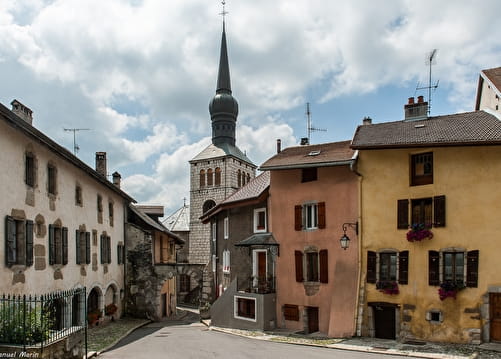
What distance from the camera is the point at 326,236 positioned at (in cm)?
2169

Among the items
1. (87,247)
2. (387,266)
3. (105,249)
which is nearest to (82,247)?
(87,247)

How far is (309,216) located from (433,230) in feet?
19.7

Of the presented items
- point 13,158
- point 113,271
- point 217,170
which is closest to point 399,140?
point 13,158

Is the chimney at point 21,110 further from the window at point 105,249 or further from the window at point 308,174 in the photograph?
the window at point 308,174

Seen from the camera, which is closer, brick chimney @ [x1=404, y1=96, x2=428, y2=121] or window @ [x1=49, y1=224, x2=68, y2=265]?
window @ [x1=49, y1=224, x2=68, y2=265]

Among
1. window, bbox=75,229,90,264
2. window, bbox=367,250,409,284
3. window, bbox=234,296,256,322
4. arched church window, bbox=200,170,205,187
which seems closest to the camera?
window, bbox=367,250,409,284

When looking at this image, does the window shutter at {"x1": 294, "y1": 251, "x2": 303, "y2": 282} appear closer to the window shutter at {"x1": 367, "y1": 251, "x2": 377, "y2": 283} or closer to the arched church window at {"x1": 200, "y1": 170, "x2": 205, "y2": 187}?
the window shutter at {"x1": 367, "y1": 251, "x2": 377, "y2": 283}

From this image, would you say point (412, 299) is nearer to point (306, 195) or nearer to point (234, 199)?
point (306, 195)

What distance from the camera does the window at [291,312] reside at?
73.9 feet

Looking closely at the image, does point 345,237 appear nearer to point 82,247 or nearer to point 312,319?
point 312,319

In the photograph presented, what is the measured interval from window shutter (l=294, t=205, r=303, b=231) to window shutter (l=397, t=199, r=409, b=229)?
4.93m

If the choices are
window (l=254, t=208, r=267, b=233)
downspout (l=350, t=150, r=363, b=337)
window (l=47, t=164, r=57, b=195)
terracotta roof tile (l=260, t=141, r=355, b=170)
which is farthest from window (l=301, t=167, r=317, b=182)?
window (l=47, t=164, r=57, b=195)

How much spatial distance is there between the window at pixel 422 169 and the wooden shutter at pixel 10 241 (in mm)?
14525

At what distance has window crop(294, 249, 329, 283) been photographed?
21594 millimetres
